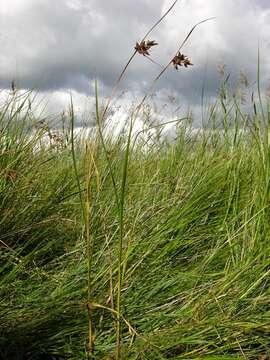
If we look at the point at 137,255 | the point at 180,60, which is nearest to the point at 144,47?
the point at 180,60

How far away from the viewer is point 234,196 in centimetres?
200

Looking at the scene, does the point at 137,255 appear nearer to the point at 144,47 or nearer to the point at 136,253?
the point at 136,253

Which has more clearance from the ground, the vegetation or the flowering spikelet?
the flowering spikelet

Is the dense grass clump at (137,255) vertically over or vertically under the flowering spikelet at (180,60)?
under

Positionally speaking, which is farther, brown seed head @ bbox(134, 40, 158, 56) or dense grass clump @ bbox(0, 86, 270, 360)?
dense grass clump @ bbox(0, 86, 270, 360)

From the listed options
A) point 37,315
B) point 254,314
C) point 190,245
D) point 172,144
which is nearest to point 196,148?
point 172,144

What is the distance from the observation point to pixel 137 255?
1580 mm

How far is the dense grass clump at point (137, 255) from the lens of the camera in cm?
129

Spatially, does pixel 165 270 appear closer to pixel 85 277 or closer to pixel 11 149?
pixel 85 277

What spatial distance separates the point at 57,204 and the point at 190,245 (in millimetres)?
503

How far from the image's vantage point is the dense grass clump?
50.6 inches

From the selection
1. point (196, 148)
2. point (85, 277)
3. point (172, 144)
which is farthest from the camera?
point (172, 144)

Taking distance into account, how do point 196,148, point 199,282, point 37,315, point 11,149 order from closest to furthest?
point 37,315
point 199,282
point 11,149
point 196,148

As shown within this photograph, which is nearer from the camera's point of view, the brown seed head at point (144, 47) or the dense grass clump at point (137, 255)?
the brown seed head at point (144, 47)
